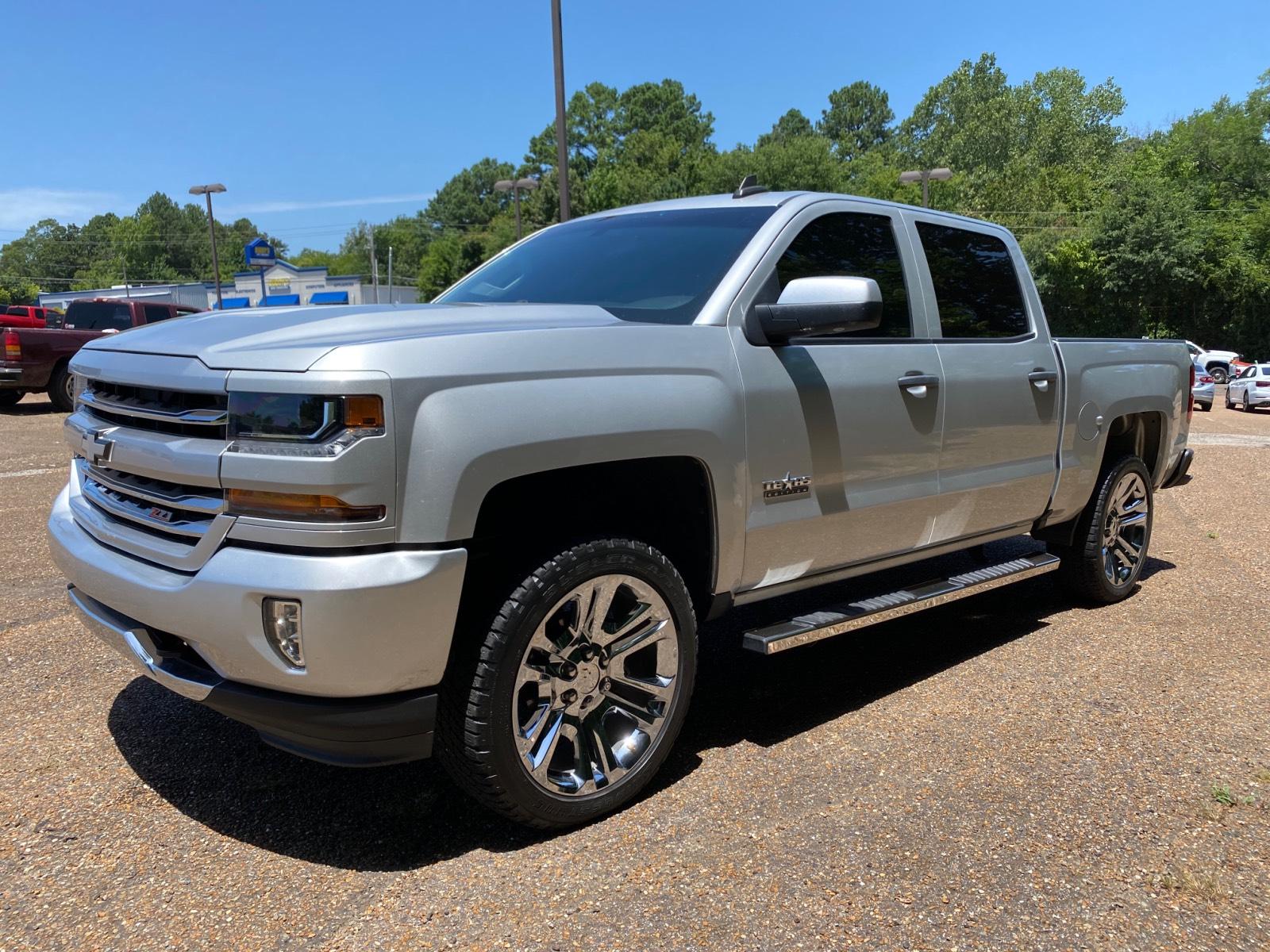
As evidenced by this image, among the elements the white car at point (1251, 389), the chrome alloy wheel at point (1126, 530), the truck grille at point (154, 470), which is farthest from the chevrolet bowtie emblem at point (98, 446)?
the white car at point (1251, 389)

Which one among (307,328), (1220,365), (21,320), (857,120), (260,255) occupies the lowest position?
(1220,365)

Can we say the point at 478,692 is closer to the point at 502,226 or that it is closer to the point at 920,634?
the point at 920,634

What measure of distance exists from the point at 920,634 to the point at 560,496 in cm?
276

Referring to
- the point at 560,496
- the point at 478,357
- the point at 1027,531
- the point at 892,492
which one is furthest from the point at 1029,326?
the point at 478,357

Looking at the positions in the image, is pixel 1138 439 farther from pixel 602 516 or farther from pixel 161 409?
pixel 161 409

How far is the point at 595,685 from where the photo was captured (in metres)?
2.84

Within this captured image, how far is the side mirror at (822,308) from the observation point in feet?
10.2

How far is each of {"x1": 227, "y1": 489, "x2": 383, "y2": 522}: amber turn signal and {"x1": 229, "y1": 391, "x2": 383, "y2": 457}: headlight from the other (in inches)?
4.1

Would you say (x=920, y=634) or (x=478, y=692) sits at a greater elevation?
(x=478, y=692)

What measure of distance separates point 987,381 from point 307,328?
2837 mm

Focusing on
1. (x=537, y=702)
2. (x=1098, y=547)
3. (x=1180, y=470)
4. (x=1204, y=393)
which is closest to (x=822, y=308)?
(x=537, y=702)

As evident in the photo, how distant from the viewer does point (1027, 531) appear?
15.6 feet

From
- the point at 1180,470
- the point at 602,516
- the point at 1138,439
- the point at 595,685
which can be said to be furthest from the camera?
the point at 1180,470

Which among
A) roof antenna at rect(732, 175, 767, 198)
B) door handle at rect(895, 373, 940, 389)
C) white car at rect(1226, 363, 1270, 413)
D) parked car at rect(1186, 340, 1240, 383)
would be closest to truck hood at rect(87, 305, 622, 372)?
roof antenna at rect(732, 175, 767, 198)
